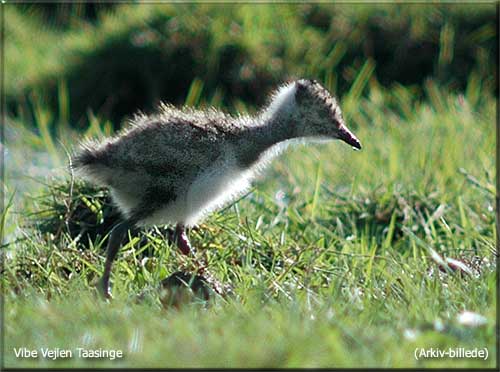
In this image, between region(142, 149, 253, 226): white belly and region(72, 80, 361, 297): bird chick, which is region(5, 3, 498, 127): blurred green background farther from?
region(142, 149, 253, 226): white belly

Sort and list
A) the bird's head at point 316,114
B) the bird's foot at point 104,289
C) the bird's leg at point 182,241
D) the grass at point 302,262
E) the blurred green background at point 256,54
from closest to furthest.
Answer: the grass at point 302,262 < the bird's foot at point 104,289 < the bird's leg at point 182,241 < the bird's head at point 316,114 < the blurred green background at point 256,54

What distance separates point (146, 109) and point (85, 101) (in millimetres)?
539

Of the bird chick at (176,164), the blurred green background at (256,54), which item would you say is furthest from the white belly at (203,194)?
the blurred green background at (256,54)

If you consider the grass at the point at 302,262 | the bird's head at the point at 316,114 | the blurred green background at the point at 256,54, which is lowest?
the blurred green background at the point at 256,54

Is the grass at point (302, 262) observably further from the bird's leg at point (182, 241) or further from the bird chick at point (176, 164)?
the bird chick at point (176, 164)

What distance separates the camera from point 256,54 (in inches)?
330

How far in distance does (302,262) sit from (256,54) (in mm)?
4272

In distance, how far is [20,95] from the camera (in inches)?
349

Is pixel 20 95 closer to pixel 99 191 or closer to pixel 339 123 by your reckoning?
pixel 99 191

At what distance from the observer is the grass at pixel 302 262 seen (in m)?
2.89

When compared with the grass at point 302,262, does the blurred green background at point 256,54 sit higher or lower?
lower

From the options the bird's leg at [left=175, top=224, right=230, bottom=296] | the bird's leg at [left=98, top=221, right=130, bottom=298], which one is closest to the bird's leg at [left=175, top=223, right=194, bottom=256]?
the bird's leg at [left=175, top=224, right=230, bottom=296]

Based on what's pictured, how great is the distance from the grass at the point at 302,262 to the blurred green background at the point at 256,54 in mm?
1161

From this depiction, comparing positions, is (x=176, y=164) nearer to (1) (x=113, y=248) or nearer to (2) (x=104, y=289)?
(1) (x=113, y=248)
